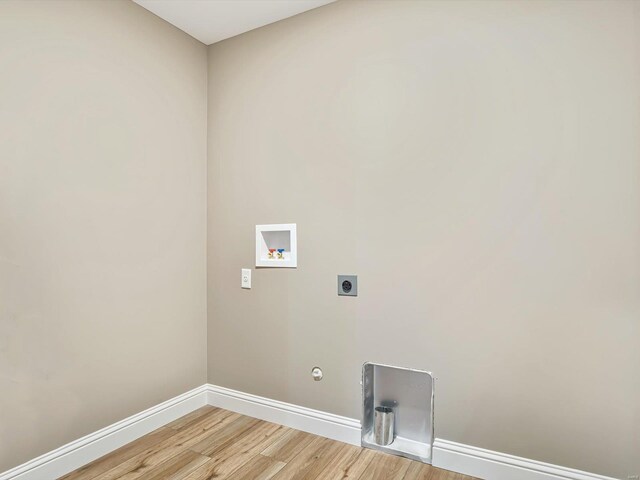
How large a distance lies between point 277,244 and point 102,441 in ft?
4.40

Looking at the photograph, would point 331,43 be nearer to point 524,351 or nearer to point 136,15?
point 136,15

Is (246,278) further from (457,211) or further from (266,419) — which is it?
(457,211)

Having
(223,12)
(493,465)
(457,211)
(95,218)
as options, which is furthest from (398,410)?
(223,12)

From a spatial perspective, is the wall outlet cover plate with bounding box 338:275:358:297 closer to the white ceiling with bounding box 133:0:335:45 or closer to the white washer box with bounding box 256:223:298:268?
the white washer box with bounding box 256:223:298:268

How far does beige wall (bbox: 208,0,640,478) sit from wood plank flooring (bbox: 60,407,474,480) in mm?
212

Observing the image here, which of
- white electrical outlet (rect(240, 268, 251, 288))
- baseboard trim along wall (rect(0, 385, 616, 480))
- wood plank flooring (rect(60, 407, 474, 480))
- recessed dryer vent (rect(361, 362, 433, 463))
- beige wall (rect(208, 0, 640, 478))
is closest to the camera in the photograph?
beige wall (rect(208, 0, 640, 478))

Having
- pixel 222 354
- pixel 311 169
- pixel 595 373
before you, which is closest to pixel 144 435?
pixel 222 354

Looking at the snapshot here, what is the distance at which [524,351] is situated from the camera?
166 centimetres

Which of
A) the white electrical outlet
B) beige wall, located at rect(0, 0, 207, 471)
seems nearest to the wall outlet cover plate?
the white electrical outlet

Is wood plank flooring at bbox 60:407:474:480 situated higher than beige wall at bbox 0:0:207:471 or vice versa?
beige wall at bbox 0:0:207:471

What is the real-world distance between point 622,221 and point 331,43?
5.33ft

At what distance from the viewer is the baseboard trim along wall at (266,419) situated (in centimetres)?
Result: 163

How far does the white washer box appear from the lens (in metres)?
2.22

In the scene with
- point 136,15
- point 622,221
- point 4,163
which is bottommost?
point 622,221
